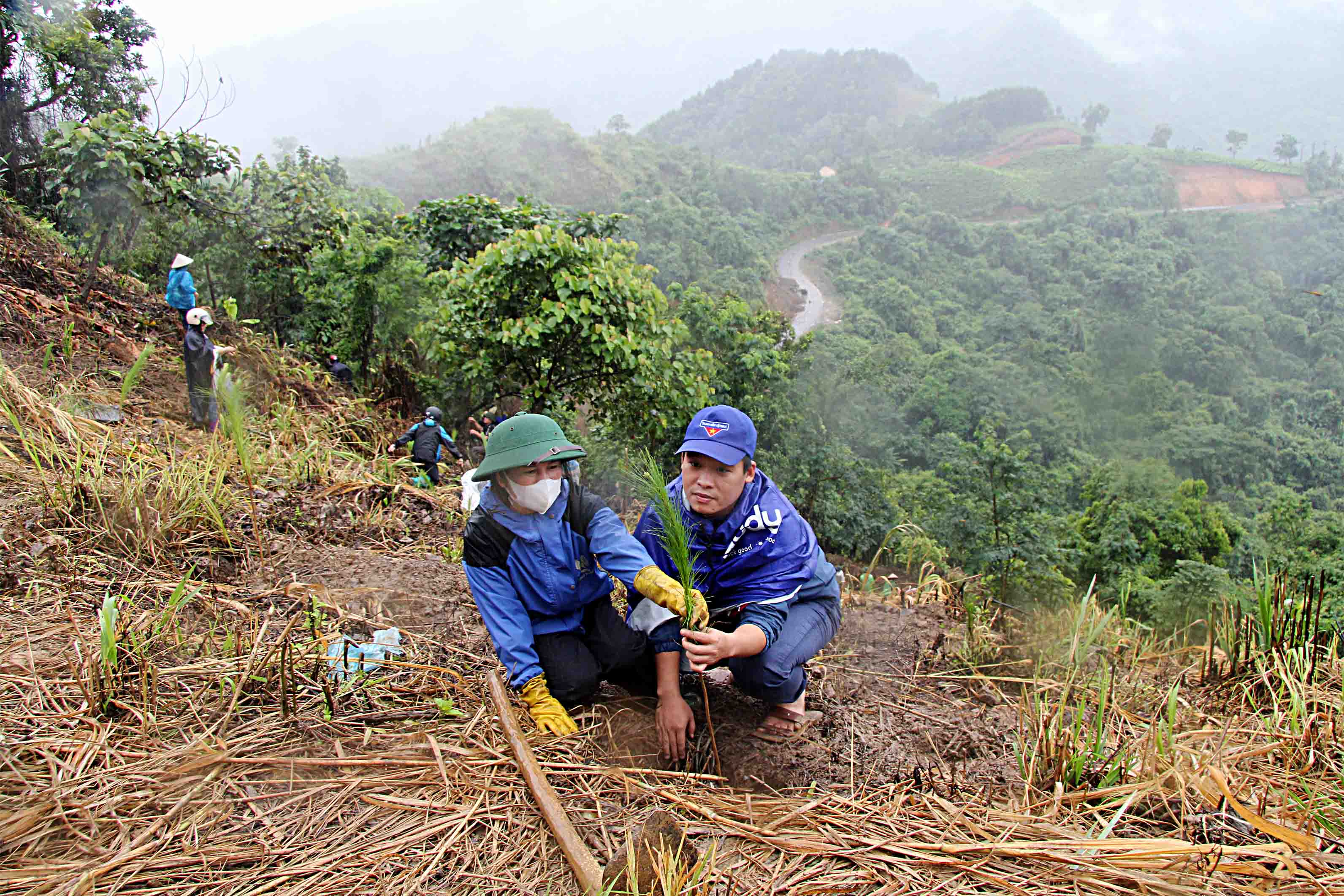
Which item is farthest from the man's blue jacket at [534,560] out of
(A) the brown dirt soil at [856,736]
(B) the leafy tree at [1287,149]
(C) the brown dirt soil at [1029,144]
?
(C) the brown dirt soil at [1029,144]

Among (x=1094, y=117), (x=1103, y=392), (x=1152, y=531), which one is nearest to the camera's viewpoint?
(x=1152, y=531)

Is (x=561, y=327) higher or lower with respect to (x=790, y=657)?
higher

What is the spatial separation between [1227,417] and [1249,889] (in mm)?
31524

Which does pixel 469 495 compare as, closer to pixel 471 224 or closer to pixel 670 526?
pixel 670 526

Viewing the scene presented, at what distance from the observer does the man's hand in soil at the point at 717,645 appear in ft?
5.65

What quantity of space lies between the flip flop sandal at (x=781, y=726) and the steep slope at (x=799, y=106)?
77.5 meters

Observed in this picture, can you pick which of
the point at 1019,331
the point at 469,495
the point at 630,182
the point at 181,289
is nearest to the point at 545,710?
the point at 469,495

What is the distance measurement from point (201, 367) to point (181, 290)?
31.1 inches

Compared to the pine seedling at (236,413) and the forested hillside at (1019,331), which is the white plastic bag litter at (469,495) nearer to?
the pine seedling at (236,413)

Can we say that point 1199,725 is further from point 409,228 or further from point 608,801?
point 409,228

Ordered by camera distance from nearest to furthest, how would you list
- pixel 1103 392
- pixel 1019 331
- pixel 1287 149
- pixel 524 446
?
pixel 524 446 < pixel 1103 392 < pixel 1019 331 < pixel 1287 149

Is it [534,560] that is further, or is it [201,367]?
[201,367]

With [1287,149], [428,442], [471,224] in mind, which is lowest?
[428,442]

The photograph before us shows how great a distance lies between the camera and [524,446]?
200 centimetres
